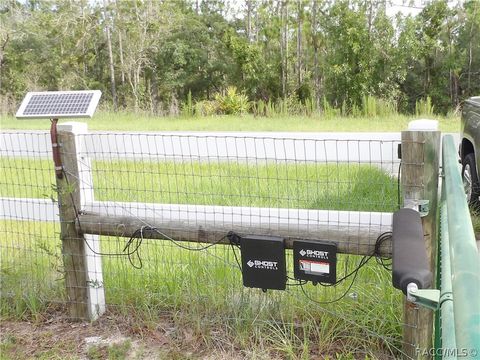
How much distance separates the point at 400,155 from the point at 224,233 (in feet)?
3.77

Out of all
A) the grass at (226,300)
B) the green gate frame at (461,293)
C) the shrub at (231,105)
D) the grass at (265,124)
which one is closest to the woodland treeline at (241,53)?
the shrub at (231,105)

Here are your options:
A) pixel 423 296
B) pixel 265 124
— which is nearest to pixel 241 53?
pixel 265 124

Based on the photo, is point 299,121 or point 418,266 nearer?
point 418,266

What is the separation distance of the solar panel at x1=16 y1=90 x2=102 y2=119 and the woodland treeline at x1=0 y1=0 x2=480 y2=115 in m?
14.8

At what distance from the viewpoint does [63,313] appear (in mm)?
3934

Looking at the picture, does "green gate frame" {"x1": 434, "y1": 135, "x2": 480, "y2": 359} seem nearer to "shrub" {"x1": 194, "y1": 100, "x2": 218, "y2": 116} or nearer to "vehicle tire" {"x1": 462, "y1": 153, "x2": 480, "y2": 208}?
"vehicle tire" {"x1": 462, "y1": 153, "x2": 480, "y2": 208}

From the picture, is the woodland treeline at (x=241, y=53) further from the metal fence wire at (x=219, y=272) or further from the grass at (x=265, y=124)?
the metal fence wire at (x=219, y=272)

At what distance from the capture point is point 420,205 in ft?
9.48

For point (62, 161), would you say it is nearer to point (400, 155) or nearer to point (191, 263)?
point (191, 263)

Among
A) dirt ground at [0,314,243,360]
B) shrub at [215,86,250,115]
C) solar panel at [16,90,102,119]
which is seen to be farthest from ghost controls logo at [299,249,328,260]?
shrub at [215,86,250,115]

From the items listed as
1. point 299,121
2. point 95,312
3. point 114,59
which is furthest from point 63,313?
point 114,59

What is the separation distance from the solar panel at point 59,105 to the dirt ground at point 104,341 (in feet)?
4.86

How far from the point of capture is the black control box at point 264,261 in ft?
10.2

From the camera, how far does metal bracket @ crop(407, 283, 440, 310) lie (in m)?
1.21
